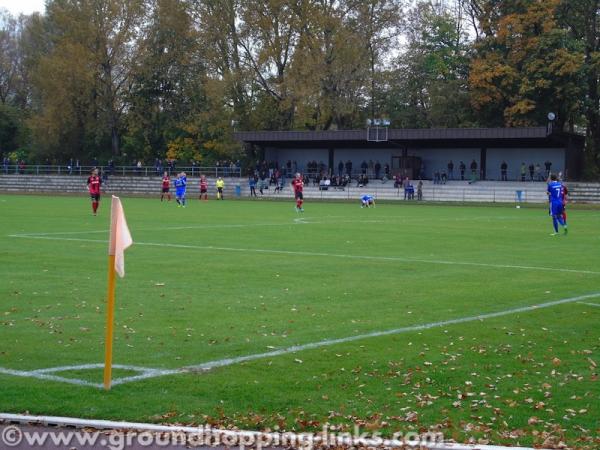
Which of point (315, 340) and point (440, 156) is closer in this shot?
point (315, 340)

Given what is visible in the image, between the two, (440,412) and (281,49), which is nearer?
(440,412)

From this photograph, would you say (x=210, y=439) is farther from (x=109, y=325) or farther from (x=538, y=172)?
(x=538, y=172)

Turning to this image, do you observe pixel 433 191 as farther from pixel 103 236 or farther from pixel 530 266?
pixel 530 266

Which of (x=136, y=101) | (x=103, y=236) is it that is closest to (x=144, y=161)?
(x=136, y=101)

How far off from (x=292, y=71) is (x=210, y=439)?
70.2 metres

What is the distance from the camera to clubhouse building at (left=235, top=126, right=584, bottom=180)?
66.6m

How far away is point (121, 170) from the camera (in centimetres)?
8450

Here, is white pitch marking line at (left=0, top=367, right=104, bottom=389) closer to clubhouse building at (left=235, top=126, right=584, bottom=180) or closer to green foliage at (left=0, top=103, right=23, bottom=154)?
clubhouse building at (left=235, top=126, right=584, bottom=180)

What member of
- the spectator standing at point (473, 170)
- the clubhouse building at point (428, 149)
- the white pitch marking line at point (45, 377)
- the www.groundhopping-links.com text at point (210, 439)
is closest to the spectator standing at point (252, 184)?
the clubhouse building at point (428, 149)

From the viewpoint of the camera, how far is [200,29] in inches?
3120

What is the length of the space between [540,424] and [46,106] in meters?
86.2

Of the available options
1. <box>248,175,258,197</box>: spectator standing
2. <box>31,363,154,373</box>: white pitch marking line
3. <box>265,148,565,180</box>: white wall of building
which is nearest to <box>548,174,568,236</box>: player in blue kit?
<box>31,363,154,373</box>: white pitch marking line

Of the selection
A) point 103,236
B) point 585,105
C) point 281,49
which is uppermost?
point 281,49

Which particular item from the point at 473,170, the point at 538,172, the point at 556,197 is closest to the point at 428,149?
the point at 473,170
